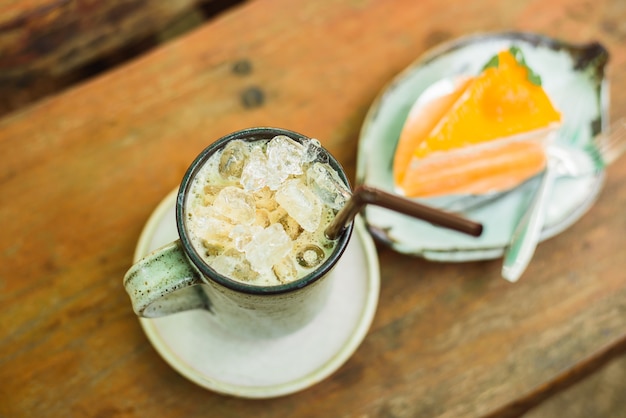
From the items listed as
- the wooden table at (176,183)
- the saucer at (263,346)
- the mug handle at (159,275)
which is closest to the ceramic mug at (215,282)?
the mug handle at (159,275)

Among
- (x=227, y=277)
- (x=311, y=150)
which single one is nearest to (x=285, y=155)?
(x=311, y=150)

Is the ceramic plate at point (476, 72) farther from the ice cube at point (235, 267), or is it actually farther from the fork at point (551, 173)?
the ice cube at point (235, 267)

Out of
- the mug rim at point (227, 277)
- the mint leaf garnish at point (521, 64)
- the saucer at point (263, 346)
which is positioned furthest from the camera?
the mint leaf garnish at point (521, 64)

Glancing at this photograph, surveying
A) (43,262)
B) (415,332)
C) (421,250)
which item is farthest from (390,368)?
(43,262)

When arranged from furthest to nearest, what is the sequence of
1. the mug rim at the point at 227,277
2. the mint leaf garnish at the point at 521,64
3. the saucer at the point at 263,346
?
the mint leaf garnish at the point at 521,64, the saucer at the point at 263,346, the mug rim at the point at 227,277

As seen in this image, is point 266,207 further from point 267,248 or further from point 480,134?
point 480,134

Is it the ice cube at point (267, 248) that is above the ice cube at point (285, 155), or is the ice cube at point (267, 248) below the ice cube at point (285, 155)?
below
